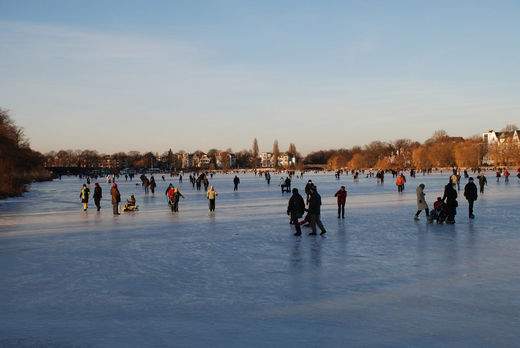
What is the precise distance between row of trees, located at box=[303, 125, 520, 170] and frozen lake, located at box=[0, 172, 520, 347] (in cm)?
8995

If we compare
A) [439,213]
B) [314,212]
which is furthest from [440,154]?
[314,212]

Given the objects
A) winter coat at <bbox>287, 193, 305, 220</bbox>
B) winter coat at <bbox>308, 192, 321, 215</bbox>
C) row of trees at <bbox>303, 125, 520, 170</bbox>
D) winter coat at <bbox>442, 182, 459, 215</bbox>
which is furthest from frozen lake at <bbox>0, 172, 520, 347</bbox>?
row of trees at <bbox>303, 125, 520, 170</bbox>

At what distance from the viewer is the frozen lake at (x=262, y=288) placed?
170 inches

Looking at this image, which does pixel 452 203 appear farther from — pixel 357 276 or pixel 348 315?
pixel 348 315

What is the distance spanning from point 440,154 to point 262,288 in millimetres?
106984

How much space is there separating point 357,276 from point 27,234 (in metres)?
8.90

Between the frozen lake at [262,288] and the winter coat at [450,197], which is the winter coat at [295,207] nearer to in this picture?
the frozen lake at [262,288]

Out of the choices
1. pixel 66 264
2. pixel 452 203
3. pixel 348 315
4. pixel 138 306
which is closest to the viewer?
pixel 348 315

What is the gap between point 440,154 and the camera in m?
104

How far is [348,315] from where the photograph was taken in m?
4.84

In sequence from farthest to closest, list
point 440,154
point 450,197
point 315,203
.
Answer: point 440,154 → point 450,197 → point 315,203

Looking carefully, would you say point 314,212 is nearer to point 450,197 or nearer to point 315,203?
point 315,203

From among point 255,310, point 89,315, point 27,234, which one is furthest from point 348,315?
point 27,234

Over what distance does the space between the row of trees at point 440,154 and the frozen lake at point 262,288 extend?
89952 mm
